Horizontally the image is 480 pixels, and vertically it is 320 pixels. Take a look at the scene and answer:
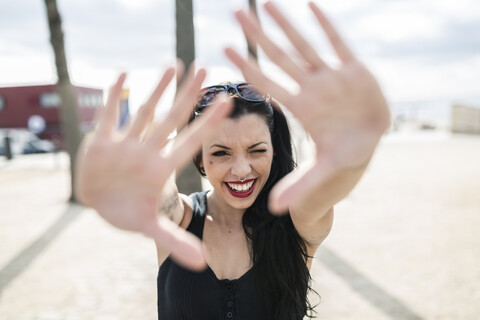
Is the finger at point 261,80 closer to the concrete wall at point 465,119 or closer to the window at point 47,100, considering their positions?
the concrete wall at point 465,119

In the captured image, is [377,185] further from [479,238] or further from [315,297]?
[315,297]

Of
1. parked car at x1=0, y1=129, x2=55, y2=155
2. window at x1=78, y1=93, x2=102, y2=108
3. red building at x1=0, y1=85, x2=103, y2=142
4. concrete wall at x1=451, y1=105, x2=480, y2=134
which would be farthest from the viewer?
window at x1=78, y1=93, x2=102, y2=108

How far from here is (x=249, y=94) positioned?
5.94 ft

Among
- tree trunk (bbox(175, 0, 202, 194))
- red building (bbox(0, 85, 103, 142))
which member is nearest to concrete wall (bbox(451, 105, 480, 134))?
tree trunk (bbox(175, 0, 202, 194))

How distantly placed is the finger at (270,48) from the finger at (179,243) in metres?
0.50

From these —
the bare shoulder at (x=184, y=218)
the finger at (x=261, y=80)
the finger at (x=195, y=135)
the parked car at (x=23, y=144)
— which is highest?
the finger at (x=261, y=80)

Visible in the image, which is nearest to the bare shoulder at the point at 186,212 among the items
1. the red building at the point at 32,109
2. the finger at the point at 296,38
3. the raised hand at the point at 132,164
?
the raised hand at the point at 132,164

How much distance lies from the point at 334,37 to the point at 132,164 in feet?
2.01

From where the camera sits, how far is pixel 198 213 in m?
1.83

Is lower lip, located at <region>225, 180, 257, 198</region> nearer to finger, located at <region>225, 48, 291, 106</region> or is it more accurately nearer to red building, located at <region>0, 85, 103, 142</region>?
finger, located at <region>225, 48, 291, 106</region>

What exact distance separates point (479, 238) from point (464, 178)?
4.16m

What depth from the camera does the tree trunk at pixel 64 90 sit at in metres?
7.41

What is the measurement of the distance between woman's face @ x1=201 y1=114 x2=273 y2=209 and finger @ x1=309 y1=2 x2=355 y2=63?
0.78m

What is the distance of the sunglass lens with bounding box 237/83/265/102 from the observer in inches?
70.8
